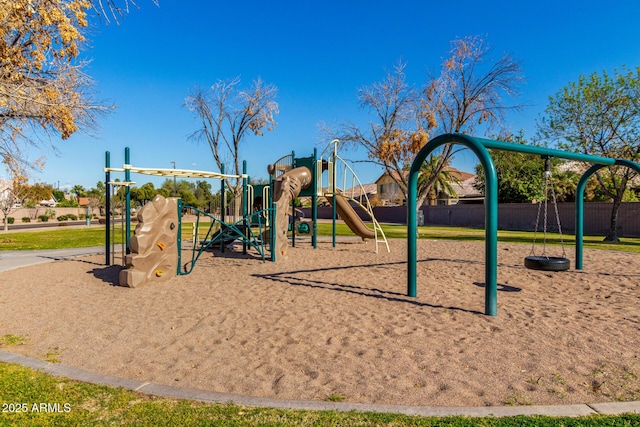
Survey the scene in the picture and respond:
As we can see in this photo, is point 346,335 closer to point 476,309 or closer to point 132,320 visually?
point 476,309

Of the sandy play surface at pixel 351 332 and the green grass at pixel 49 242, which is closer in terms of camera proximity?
the sandy play surface at pixel 351 332

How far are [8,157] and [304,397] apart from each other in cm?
1092

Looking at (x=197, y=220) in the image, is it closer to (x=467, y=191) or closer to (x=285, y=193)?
(x=285, y=193)

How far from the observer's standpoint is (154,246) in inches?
315

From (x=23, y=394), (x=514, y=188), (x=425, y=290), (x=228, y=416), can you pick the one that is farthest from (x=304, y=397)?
(x=514, y=188)

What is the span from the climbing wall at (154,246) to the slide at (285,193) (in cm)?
296

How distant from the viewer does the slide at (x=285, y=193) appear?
11.0 meters

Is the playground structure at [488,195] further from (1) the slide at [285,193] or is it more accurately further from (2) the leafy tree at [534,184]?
(2) the leafy tree at [534,184]

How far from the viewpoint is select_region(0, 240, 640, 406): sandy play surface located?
140 inches

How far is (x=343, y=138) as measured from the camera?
2217 cm

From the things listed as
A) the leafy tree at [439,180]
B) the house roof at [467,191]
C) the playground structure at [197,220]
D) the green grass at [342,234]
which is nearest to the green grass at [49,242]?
the green grass at [342,234]

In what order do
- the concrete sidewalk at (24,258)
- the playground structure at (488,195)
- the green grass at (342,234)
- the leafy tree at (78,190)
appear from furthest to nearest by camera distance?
1. the leafy tree at (78,190)
2. the green grass at (342,234)
3. the concrete sidewalk at (24,258)
4. the playground structure at (488,195)

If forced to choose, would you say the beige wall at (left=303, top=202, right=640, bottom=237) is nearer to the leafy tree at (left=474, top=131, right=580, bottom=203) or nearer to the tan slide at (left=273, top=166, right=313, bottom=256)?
the leafy tree at (left=474, top=131, right=580, bottom=203)

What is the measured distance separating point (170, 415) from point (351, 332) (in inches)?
101
